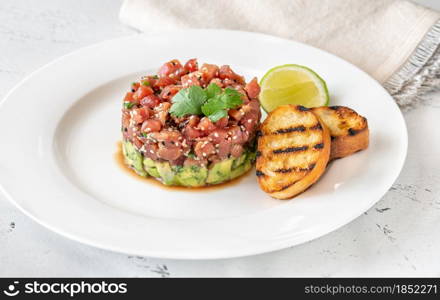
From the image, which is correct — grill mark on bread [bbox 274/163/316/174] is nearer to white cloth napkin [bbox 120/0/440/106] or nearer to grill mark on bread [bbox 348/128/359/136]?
grill mark on bread [bbox 348/128/359/136]

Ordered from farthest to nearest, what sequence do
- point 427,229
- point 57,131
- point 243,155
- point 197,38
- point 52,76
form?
point 197,38, point 52,76, point 57,131, point 243,155, point 427,229

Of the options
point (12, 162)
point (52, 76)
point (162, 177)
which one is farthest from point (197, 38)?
point (12, 162)

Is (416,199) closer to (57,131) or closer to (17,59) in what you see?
(57,131)

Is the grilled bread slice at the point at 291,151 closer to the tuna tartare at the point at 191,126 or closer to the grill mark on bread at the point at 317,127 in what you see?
the grill mark on bread at the point at 317,127

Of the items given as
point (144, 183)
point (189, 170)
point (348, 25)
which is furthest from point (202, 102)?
point (348, 25)

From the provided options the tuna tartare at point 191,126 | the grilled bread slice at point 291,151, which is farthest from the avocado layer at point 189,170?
the grilled bread slice at point 291,151

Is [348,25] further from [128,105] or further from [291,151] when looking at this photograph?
[128,105]

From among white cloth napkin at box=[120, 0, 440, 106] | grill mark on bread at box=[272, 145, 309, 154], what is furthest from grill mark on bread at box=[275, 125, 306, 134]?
white cloth napkin at box=[120, 0, 440, 106]
